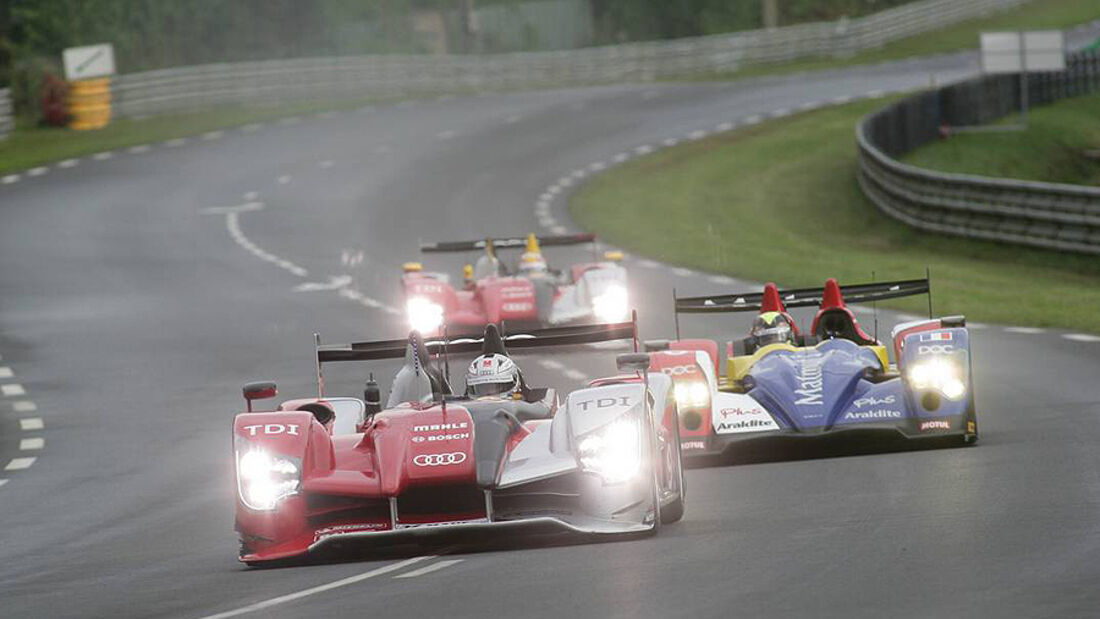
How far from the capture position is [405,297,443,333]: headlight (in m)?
23.5

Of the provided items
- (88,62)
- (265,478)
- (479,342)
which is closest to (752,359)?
(479,342)

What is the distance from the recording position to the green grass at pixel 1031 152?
44812 mm

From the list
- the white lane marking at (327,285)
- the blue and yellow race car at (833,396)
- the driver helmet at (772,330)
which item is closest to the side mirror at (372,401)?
the blue and yellow race car at (833,396)

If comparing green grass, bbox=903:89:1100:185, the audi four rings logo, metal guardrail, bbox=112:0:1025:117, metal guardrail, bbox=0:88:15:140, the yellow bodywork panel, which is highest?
metal guardrail, bbox=112:0:1025:117

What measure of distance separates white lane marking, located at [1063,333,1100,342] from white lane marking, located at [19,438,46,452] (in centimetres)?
1059

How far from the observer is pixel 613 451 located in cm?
1198

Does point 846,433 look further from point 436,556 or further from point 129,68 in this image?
point 129,68

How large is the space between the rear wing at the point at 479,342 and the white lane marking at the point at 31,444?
602 centimetres

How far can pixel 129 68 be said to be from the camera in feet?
271

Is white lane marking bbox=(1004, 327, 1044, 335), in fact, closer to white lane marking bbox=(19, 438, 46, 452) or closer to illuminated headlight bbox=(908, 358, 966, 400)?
illuminated headlight bbox=(908, 358, 966, 400)

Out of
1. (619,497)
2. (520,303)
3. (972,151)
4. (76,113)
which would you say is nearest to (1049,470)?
(619,497)

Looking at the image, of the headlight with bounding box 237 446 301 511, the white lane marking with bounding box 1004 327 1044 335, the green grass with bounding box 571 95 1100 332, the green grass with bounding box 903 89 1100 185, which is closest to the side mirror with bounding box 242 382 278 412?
the headlight with bounding box 237 446 301 511

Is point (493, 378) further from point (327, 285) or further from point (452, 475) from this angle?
point (327, 285)

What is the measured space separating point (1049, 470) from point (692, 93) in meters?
48.1
